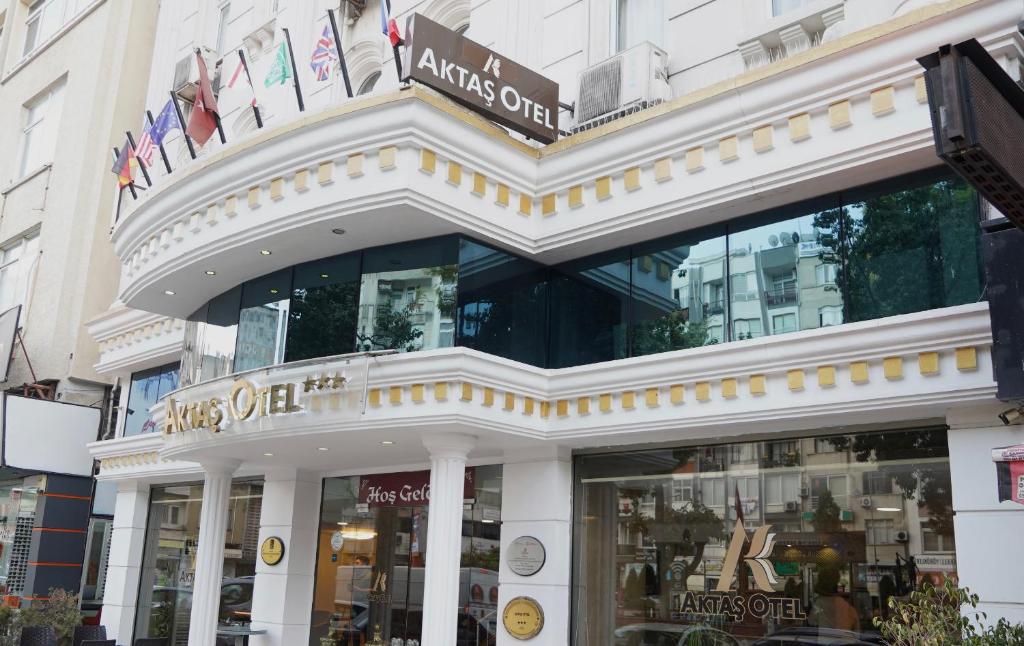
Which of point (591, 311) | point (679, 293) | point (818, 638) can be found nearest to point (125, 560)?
point (591, 311)

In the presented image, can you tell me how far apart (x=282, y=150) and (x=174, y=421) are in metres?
4.20

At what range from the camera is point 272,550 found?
14.2m

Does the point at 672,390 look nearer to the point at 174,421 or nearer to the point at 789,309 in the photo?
the point at 789,309

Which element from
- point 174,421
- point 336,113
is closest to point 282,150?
point 336,113

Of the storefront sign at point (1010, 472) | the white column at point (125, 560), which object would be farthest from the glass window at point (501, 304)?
the white column at point (125, 560)

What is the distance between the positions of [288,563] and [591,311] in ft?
19.9

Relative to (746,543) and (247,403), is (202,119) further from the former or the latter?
(746,543)

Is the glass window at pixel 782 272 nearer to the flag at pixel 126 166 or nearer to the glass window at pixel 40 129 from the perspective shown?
the flag at pixel 126 166

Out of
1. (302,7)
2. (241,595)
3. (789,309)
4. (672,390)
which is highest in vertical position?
(302,7)

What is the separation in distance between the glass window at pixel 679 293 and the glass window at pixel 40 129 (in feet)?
61.2

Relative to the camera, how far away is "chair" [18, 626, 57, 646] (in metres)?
16.0

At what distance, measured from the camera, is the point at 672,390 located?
10.2 metres

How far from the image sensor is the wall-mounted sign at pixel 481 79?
10195 millimetres

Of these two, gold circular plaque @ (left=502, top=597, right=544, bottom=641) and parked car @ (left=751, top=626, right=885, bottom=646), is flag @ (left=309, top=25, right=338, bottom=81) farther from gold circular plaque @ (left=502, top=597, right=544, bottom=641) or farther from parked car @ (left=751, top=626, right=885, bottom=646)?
parked car @ (left=751, top=626, right=885, bottom=646)
